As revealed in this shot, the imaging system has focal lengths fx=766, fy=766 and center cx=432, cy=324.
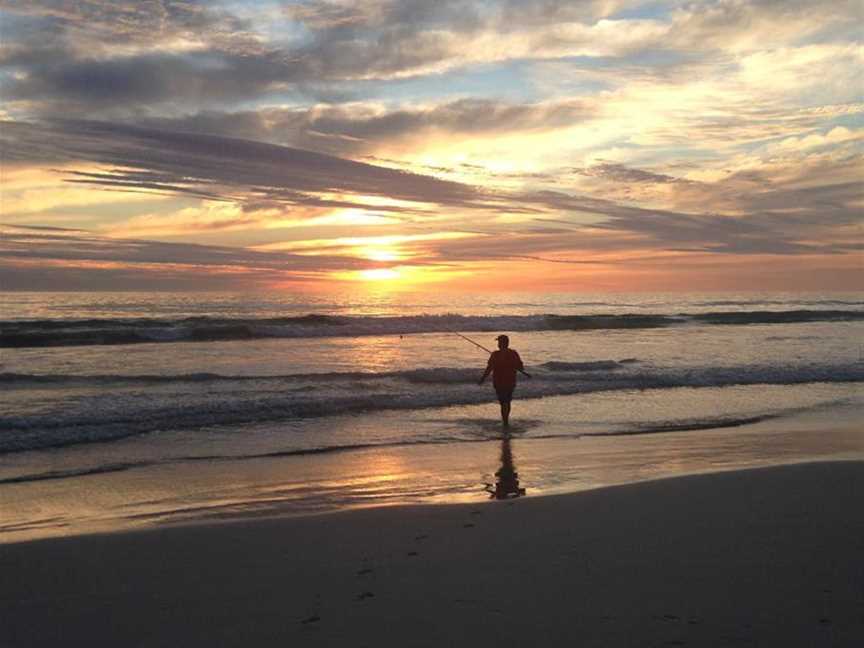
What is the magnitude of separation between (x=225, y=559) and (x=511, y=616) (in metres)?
2.35

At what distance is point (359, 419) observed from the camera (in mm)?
13680

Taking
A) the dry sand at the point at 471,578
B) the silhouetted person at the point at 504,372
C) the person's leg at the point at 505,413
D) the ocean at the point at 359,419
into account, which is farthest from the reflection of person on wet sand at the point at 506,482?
the silhouetted person at the point at 504,372

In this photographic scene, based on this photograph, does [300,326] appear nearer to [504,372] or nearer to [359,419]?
[359,419]

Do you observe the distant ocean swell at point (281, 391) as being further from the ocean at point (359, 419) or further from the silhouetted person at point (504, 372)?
the silhouetted person at point (504, 372)

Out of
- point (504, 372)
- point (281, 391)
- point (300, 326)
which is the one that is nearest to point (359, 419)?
point (504, 372)

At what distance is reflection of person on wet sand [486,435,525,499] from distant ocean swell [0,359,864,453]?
5.31m

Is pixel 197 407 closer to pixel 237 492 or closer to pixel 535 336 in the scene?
pixel 237 492

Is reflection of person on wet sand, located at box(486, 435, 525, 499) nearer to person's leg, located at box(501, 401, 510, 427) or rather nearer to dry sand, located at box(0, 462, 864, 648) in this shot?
dry sand, located at box(0, 462, 864, 648)

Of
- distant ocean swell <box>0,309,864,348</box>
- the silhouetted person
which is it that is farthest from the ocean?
the silhouetted person

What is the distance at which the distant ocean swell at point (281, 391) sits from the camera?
486 inches

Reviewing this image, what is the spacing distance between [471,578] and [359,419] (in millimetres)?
8883

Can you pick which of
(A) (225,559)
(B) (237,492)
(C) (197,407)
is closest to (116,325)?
(C) (197,407)

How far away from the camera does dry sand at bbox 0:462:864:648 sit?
4.11 metres

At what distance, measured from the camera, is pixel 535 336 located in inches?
1351
